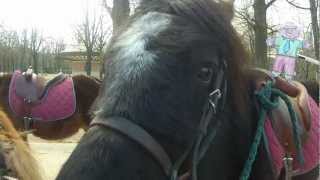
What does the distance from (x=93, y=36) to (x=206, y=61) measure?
28.8 meters

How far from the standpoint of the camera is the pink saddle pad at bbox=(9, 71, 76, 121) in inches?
302

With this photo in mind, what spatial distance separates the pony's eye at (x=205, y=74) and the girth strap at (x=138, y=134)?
1.05ft

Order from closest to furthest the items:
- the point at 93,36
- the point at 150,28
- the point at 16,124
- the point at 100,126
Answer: the point at 100,126 < the point at 150,28 < the point at 16,124 < the point at 93,36

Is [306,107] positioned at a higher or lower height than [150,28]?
lower

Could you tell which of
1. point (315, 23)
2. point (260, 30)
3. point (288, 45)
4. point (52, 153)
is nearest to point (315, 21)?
point (315, 23)

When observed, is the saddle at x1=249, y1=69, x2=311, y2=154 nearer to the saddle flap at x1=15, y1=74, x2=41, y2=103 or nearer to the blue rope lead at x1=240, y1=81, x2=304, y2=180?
the blue rope lead at x1=240, y1=81, x2=304, y2=180

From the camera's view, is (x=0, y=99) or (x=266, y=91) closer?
(x=266, y=91)

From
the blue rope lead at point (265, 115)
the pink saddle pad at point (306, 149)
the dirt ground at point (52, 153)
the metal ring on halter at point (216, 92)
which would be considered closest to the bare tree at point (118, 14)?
the metal ring on halter at point (216, 92)

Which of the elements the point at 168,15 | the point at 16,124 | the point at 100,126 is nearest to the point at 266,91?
the point at 168,15

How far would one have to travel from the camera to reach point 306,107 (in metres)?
2.46

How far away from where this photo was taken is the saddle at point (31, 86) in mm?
7633

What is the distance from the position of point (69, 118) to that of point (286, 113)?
6004 mm

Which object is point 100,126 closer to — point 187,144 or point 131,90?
point 131,90

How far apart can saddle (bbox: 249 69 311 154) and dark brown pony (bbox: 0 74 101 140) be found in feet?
18.3
